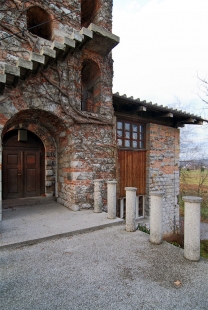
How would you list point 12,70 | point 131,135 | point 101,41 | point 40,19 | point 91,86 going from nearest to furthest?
point 12,70 < point 101,41 < point 40,19 < point 91,86 < point 131,135

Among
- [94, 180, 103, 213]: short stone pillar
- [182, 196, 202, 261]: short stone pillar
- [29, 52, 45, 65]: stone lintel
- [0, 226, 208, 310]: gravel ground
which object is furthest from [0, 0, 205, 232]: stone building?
[182, 196, 202, 261]: short stone pillar

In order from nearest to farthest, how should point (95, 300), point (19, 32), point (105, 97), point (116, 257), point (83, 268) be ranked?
1. point (95, 300)
2. point (83, 268)
3. point (116, 257)
4. point (19, 32)
5. point (105, 97)

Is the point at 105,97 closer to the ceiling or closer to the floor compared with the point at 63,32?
closer to the floor

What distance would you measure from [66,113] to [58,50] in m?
1.56

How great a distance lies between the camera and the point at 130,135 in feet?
24.6

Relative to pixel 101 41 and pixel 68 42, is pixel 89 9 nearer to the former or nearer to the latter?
pixel 101 41

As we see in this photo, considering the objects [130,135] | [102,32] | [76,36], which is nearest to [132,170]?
[130,135]

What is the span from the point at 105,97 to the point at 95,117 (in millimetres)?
850

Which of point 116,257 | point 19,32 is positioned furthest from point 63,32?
point 116,257

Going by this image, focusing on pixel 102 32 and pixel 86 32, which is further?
pixel 102 32

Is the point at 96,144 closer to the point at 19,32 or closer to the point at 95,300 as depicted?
the point at 19,32

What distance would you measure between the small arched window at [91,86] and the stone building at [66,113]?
35mm

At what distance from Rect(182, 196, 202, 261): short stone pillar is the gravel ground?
14cm

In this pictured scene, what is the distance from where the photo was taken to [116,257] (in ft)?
9.62
